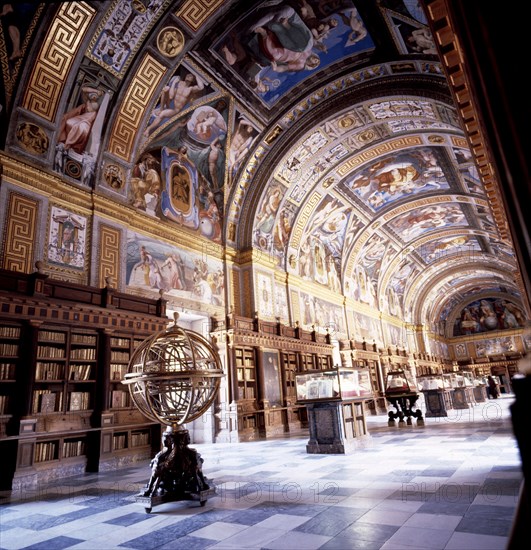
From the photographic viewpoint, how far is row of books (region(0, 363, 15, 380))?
765cm

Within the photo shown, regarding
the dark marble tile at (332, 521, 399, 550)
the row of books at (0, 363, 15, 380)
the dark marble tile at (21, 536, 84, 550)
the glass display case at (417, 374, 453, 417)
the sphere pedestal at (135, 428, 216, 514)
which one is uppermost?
the row of books at (0, 363, 15, 380)

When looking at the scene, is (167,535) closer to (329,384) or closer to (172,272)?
(329,384)

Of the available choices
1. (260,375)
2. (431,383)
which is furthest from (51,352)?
(431,383)

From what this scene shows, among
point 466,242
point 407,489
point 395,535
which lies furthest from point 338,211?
point 395,535

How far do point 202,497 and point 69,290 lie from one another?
20.1 feet

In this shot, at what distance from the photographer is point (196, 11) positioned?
10922 mm

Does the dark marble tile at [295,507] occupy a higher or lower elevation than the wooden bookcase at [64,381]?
lower

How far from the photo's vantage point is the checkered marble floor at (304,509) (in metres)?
3.51

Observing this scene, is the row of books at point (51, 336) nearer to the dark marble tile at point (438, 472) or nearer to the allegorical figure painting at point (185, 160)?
the allegorical figure painting at point (185, 160)

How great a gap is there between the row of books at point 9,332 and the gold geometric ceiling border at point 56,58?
5.29m

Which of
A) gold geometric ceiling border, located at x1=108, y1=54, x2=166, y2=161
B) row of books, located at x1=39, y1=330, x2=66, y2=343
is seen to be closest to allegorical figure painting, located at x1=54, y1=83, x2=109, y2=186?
gold geometric ceiling border, located at x1=108, y1=54, x2=166, y2=161

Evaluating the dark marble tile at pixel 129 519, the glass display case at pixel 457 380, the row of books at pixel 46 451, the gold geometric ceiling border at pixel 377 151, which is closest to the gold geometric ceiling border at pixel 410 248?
the glass display case at pixel 457 380

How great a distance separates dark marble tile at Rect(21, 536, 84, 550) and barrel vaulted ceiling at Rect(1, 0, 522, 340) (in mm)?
7431

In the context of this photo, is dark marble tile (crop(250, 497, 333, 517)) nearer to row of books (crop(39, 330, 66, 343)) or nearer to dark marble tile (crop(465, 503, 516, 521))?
dark marble tile (crop(465, 503, 516, 521))
